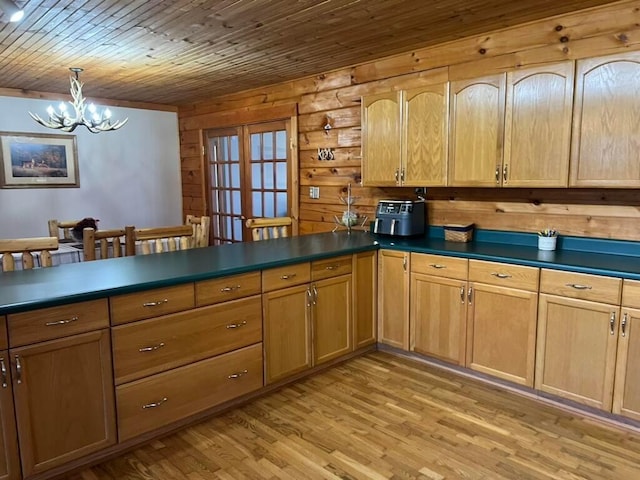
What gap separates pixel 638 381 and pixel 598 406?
0.85 feet

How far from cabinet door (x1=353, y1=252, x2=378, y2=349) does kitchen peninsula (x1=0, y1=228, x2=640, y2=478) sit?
0.01 m

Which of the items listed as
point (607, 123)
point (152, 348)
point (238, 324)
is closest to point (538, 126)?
point (607, 123)

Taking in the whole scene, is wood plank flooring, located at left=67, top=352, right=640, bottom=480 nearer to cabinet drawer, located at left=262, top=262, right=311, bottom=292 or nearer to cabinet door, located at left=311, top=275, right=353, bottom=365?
cabinet door, located at left=311, top=275, right=353, bottom=365

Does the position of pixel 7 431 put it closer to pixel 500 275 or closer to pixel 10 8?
pixel 10 8

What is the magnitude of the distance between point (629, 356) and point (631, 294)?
0.33 meters

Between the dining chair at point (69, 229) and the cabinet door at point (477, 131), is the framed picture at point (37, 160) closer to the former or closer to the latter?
the dining chair at point (69, 229)

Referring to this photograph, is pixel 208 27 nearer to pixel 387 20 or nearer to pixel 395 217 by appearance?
pixel 387 20

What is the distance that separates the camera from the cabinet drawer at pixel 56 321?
6.21ft

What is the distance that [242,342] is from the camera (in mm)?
2697

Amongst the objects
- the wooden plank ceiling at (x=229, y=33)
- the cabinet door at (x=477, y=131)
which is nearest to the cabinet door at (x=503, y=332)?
the cabinet door at (x=477, y=131)

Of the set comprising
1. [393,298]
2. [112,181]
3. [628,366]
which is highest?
[112,181]

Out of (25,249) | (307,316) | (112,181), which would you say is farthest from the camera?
(112,181)

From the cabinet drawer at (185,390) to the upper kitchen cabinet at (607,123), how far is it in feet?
7.16

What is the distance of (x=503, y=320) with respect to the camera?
112 inches
